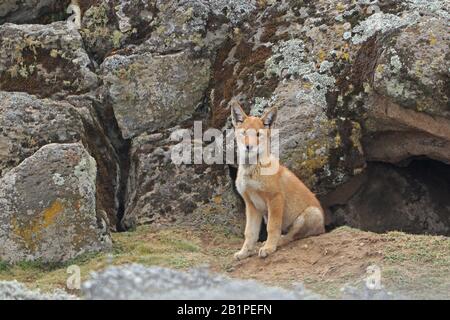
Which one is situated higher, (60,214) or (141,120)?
(141,120)

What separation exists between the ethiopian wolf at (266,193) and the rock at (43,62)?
14.2 feet

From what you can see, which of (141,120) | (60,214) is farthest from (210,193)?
(60,214)

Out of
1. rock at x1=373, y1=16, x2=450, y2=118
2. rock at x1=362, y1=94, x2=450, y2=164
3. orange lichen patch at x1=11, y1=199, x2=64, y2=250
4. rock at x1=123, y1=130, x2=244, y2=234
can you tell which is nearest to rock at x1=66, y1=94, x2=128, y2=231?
rock at x1=123, y1=130, x2=244, y2=234

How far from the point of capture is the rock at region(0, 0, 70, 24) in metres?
17.0

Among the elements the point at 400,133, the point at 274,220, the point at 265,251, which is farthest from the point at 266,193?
the point at 400,133

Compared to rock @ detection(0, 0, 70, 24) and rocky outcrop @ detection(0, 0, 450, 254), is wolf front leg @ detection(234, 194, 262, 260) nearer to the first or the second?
rocky outcrop @ detection(0, 0, 450, 254)

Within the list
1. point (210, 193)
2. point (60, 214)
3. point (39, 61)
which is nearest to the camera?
point (60, 214)

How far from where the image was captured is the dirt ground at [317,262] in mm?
10375

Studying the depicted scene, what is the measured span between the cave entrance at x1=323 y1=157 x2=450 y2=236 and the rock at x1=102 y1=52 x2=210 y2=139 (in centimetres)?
314

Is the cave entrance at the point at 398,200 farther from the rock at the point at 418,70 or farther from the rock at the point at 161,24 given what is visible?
the rock at the point at 161,24

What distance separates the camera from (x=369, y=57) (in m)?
14.4

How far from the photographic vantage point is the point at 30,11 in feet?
56.2
